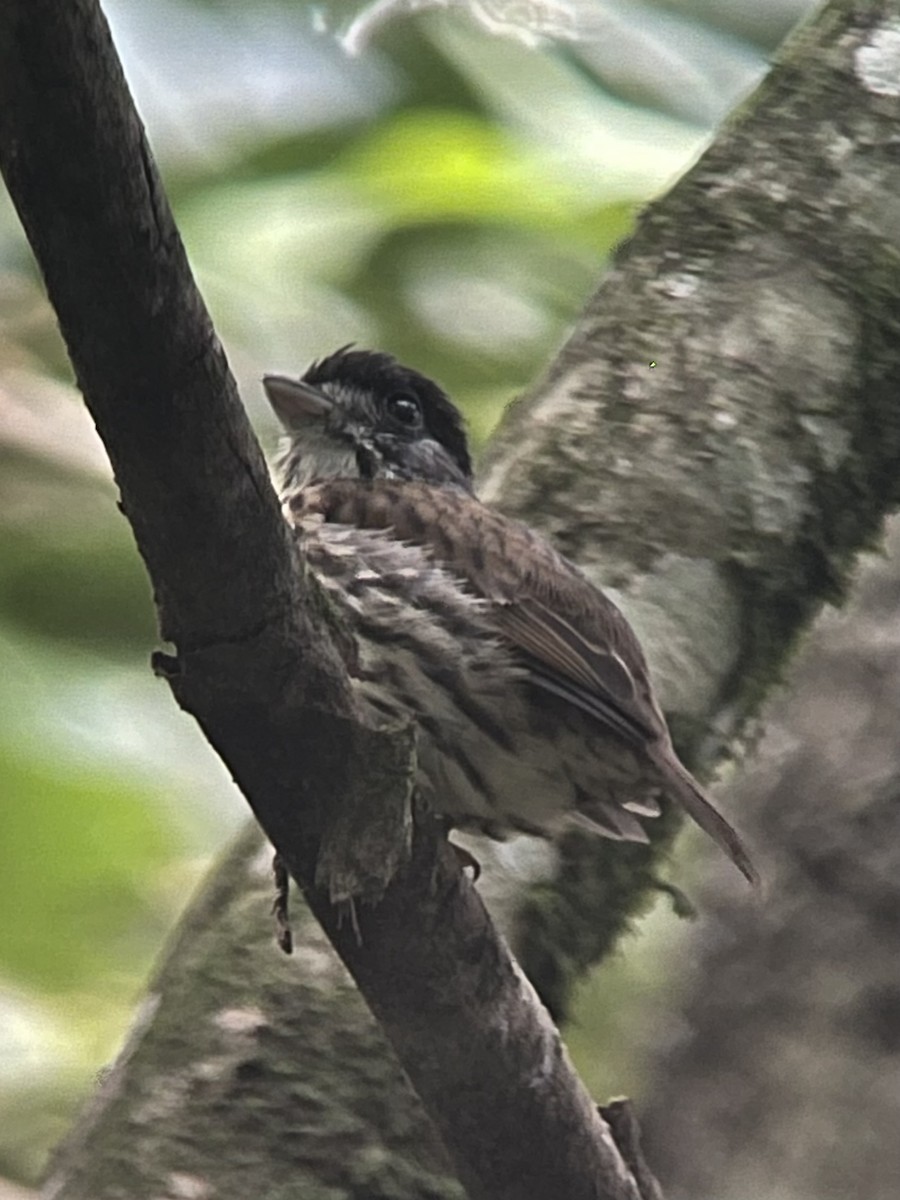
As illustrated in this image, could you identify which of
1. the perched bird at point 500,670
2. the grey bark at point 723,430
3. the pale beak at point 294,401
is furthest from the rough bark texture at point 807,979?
the pale beak at point 294,401

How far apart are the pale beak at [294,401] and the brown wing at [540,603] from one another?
0.33m

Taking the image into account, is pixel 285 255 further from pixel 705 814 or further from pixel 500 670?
pixel 705 814

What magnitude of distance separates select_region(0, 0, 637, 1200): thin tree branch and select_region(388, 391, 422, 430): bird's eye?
1201mm

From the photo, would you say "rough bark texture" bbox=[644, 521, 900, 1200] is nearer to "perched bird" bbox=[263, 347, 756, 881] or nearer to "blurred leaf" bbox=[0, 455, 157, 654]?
"perched bird" bbox=[263, 347, 756, 881]

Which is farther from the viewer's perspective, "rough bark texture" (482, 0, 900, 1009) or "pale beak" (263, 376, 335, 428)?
"pale beak" (263, 376, 335, 428)

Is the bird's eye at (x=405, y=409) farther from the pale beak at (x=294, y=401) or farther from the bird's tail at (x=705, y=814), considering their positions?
the bird's tail at (x=705, y=814)

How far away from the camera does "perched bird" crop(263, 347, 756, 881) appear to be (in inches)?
95.0

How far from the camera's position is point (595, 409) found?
288 centimetres

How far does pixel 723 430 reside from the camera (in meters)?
2.81

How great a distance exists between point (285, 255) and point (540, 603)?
1.09m

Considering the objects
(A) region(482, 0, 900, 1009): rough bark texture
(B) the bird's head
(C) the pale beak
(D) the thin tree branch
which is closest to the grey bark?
(A) region(482, 0, 900, 1009): rough bark texture

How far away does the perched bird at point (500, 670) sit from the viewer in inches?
95.0

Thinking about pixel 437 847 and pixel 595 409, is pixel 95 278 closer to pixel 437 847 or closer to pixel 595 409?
pixel 437 847

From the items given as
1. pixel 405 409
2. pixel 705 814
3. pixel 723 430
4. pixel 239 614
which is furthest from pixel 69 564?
pixel 239 614
